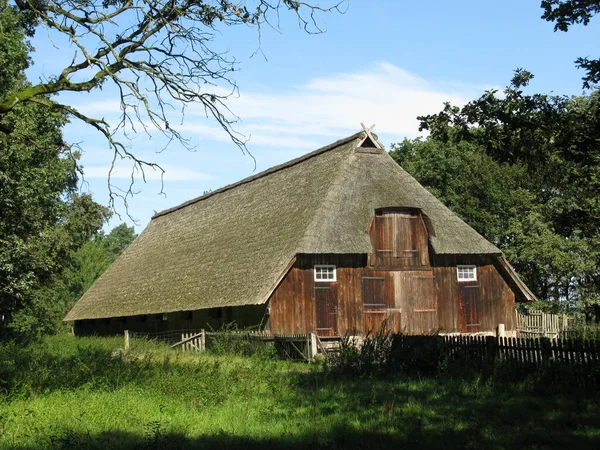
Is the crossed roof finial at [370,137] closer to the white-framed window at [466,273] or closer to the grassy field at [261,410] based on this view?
the white-framed window at [466,273]

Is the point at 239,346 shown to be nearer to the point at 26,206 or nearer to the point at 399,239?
the point at 399,239

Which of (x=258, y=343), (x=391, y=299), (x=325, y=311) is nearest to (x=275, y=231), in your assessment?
(x=325, y=311)

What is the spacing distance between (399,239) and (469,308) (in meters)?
4.08

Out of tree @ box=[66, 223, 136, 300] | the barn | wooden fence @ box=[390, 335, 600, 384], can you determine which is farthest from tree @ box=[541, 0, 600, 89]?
tree @ box=[66, 223, 136, 300]

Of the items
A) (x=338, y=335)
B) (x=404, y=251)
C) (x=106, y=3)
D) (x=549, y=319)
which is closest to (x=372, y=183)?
(x=404, y=251)

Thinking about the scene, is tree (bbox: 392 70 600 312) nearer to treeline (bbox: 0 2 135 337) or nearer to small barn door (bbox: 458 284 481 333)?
small barn door (bbox: 458 284 481 333)

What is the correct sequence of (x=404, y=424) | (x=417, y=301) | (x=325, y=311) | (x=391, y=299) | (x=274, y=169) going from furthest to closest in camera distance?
(x=274, y=169) → (x=417, y=301) → (x=391, y=299) → (x=325, y=311) → (x=404, y=424)

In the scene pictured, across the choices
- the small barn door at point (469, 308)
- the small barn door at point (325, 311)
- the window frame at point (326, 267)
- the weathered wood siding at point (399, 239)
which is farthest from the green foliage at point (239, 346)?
the small barn door at point (469, 308)

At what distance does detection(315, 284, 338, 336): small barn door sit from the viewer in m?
27.5

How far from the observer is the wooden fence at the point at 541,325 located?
32469 mm

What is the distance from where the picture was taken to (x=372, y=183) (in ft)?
98.8

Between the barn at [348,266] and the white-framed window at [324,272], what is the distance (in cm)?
4

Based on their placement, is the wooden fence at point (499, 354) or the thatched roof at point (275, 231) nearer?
the wooden fence at point (499, 354)

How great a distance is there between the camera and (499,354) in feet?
52.9
